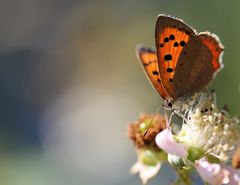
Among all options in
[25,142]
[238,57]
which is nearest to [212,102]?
[238,57]

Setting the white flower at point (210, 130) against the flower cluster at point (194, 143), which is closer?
the flower cluster at point (194, 143)

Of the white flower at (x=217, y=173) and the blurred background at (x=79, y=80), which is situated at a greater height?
the blurred background at (x=79, y=80)

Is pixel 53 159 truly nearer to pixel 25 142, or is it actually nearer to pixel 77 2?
pixel 25 142

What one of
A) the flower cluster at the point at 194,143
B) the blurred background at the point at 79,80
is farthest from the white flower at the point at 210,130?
the blurred background at the point at 79,80

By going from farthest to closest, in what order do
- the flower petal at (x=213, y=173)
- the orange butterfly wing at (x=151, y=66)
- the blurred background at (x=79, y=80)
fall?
the blurred background at (x=79, y=80) → the orange butterfly wing at (x=151, y=66) → the flower petal at (x=213, y=173)

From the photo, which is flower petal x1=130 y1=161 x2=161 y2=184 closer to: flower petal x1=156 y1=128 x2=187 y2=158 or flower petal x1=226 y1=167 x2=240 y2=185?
flower petal x1=156 y1=128 x2=187 y2=158

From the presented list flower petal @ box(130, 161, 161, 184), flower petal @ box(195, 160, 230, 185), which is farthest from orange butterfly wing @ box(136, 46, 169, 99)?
flower petal @ box(195, 160, 230, 185)

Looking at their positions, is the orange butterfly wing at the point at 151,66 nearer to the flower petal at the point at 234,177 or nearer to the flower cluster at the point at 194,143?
the flower cluster at the point at 194,143
